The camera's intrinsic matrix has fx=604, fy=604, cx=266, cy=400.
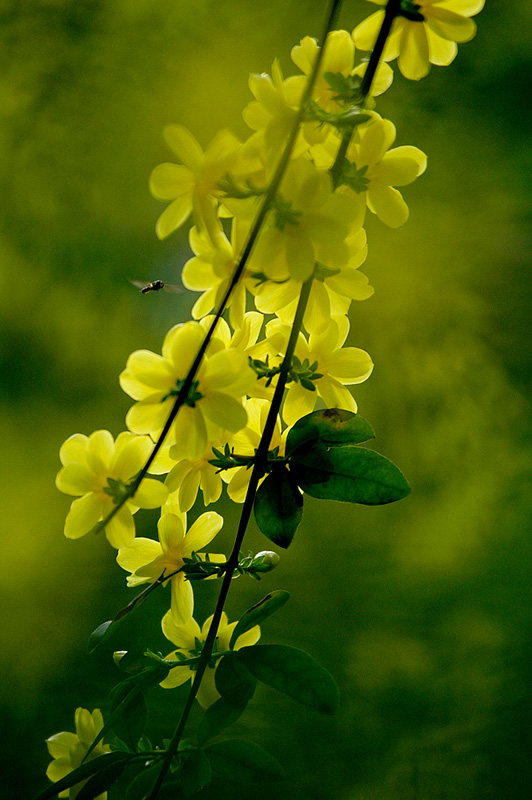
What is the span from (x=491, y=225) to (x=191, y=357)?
2.76 feet

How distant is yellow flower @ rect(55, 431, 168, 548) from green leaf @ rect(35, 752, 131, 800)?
0.13 m

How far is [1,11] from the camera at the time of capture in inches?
42.7

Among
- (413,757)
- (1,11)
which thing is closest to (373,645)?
(413,757)

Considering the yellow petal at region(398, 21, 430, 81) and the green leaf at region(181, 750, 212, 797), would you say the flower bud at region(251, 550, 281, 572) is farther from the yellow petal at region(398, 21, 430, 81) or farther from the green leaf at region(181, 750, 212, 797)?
the yellow petal at region(398, 21, 430, 81)

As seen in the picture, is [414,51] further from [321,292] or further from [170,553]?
[170,553]

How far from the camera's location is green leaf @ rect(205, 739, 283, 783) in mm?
335

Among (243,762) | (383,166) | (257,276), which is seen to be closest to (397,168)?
(383,166)

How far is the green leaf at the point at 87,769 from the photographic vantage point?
32 cm

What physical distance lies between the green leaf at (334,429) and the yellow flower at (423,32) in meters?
0.19

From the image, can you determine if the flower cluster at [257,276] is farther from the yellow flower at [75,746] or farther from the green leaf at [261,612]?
the yellow flower at [75,746]

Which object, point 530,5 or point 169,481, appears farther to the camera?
point 530,5

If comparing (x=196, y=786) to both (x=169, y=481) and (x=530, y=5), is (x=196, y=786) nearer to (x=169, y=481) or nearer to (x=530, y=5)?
(x=169, y=481)

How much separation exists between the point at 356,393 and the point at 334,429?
2.25 feet

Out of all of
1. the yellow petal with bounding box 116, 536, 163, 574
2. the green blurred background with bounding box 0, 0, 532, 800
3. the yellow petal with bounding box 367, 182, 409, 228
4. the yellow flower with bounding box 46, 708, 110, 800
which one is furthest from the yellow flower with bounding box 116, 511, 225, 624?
the green blurred background with bounding box 0, 0, 532, 800
